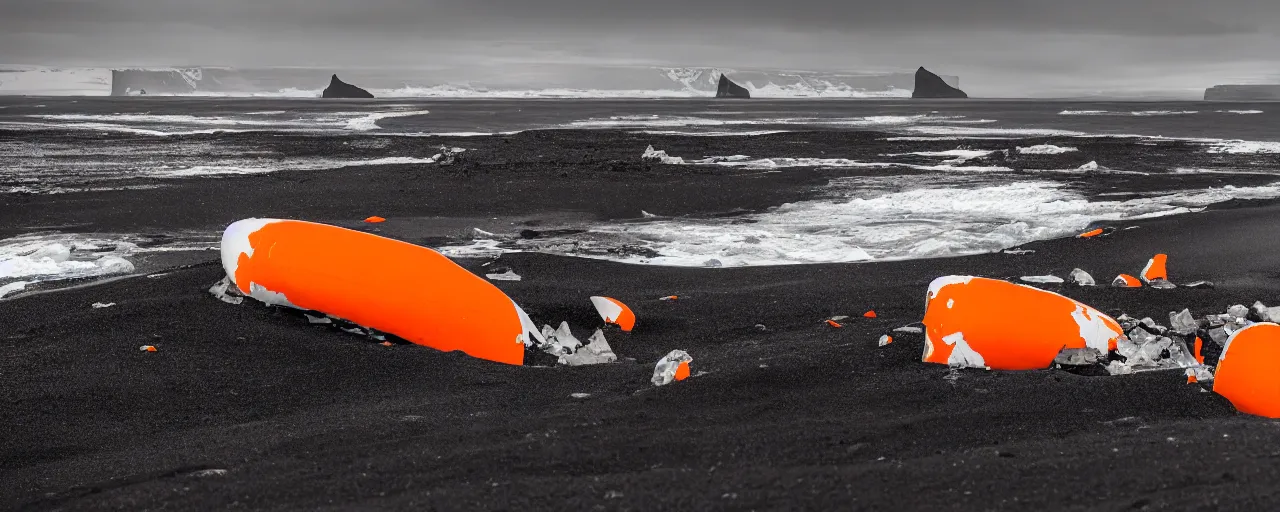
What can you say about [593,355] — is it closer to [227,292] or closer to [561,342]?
[561,342]

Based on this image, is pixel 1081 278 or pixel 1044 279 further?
pixel 1044 279

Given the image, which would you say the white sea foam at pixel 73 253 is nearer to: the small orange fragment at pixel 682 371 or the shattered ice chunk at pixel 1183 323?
the small orange fragment at pixel 682 371

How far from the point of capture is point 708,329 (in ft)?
20.1

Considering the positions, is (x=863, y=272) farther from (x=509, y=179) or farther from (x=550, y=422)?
(x=509, y=179)

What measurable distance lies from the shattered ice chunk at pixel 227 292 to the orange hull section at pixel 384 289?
8cm

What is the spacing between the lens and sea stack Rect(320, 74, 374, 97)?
12756cm

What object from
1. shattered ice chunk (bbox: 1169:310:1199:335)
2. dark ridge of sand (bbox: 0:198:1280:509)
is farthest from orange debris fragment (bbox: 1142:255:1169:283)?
shattered ice chunk (bbox: 1169:310:1199:335)

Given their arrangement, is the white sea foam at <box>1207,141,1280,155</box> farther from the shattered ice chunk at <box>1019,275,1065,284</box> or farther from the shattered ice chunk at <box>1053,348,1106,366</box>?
the shattered ice chunk at <box>1053,348,1106,366</box>

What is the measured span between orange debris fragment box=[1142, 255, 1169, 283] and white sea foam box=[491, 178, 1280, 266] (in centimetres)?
175

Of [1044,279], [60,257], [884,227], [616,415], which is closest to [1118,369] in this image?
[616,415]

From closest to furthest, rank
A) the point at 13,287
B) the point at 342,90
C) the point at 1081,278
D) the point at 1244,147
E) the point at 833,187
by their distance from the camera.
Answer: the point at 1081,278 < the point at 13,287 < the point at 833,187 < the point at 1244,147 < the point at 342,90

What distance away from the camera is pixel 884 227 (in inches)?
433

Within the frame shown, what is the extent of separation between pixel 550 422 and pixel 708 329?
7.12ft

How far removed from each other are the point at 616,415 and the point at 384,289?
196cm
